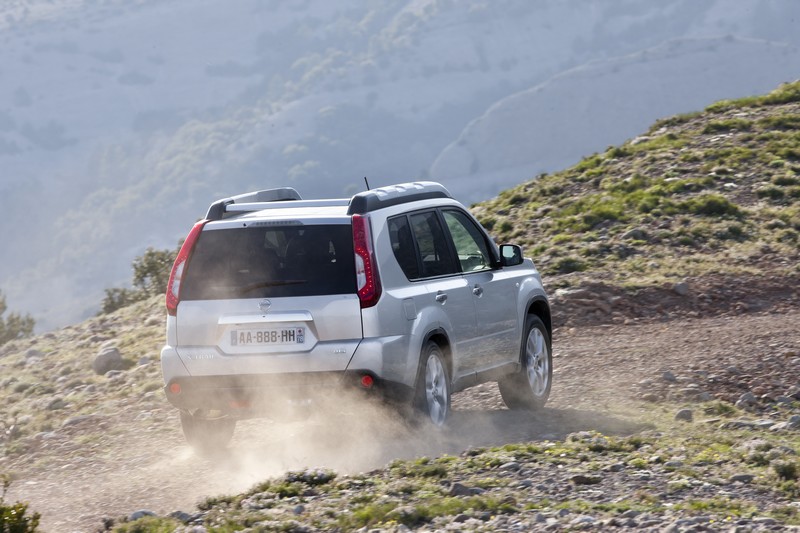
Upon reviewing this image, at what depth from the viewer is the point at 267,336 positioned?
24.5 ft

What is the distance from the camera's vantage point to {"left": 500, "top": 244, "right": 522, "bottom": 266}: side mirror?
9.25 m

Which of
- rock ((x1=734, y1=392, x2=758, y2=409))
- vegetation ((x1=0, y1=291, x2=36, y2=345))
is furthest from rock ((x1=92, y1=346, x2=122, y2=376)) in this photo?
vegetation ((x1=0, y1=291, x2=36, y2=345))

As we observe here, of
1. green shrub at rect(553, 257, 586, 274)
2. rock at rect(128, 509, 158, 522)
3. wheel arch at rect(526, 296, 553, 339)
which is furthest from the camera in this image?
green shrub at rect(553, 257, 586, 274)

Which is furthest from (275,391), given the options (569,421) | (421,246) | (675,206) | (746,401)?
(675,206)

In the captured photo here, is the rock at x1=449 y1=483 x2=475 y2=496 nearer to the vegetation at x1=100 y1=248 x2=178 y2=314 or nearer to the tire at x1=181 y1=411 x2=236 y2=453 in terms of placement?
the tire at x1=181 y1=411 x2=236 y2=453

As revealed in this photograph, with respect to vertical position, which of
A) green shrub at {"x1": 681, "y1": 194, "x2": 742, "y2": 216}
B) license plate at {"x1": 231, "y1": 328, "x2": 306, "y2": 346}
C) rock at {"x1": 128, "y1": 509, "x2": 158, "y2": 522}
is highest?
license plate at {"x1": 231, "y1": 328, "x2": 306, "y2": 346}

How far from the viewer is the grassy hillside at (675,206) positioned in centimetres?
1792

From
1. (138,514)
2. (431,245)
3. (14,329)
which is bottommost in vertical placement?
(14,329)

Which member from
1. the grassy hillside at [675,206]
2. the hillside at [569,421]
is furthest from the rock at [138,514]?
the grassy hillside at [675,206]

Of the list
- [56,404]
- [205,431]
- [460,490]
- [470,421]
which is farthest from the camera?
[56,404]

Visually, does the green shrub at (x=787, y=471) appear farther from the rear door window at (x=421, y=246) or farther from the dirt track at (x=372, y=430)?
the rear door window at (x=421, y=246)

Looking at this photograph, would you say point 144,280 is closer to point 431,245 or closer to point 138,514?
point 431,245

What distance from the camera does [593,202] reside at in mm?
22203

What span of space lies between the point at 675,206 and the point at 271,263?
14.4 m
